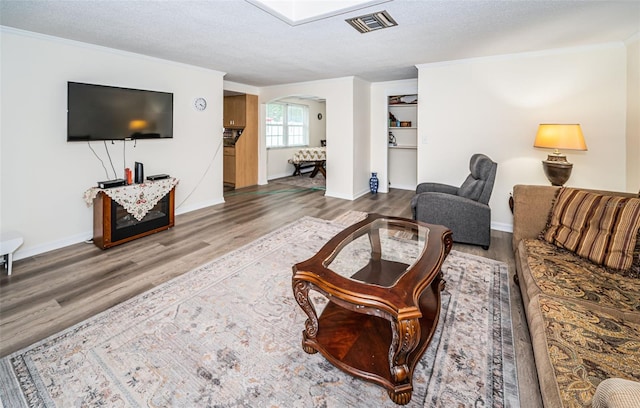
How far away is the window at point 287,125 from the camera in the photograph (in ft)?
27.3

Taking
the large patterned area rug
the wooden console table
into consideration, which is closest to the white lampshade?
the large patterned area rug

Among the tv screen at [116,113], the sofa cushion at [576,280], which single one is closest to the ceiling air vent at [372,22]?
the sofa cushion at [576,280]

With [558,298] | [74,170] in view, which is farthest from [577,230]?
[74,170]

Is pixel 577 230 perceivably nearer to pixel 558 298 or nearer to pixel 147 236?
pixel 558 298

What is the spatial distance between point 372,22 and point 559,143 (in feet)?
7.85

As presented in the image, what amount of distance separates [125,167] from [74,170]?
0.56 meters

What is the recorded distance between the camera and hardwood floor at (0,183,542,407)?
2.05 m

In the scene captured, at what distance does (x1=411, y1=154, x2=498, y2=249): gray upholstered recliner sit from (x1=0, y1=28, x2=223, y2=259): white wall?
145 inches

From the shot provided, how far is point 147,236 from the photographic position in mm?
3871

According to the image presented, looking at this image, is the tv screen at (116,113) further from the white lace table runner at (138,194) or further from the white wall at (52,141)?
the white lace table runner at (138,194)

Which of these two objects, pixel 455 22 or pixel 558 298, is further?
pixel 455 22

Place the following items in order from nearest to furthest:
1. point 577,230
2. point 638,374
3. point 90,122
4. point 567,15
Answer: point 638,374
point 577,230
point 567,15
point 90,122

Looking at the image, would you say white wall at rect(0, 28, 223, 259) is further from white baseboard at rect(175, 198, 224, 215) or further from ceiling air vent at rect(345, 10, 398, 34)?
ceiling air vent at rect(345, 10, 398, 34)

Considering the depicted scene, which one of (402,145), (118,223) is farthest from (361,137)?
(118,223)
